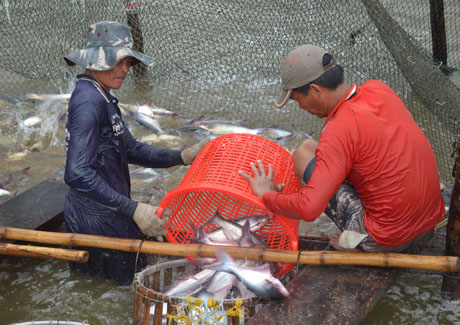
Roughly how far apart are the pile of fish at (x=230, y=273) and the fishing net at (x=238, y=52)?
299cm

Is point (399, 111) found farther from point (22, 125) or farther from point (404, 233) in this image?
point (22, 125)

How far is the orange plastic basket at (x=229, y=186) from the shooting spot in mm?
3145

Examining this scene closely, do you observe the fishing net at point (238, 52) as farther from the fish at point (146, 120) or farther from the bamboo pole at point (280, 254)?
the bamboo pole at point (280, 254)

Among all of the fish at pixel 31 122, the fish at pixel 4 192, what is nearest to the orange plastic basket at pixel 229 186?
the fish at pixel 4 192

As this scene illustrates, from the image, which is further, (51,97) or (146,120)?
(51,97)

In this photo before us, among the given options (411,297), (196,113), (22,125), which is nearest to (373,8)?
(196,113)

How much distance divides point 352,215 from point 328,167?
1.73 feet

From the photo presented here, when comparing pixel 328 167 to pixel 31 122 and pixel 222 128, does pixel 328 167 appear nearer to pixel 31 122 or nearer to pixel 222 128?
pixel 222 128

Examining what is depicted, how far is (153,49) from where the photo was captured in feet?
25.6

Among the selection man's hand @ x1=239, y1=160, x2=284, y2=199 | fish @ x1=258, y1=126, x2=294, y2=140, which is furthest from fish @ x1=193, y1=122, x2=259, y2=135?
man's hand @ x1=239, y1=160, x2=284, y2=199

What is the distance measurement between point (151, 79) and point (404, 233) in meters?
5.20

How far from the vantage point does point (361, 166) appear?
2.95m

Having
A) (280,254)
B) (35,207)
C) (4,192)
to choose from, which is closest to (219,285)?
(280,254)

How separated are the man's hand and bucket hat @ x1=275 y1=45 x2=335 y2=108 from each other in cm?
49
